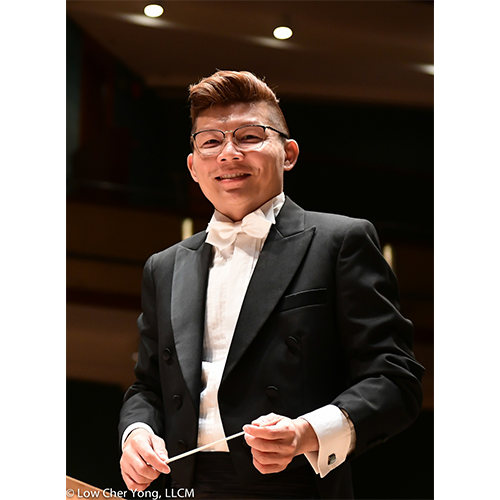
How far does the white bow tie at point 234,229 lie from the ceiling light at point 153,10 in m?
0.93

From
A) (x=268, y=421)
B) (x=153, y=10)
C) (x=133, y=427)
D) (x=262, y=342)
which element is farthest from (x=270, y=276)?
(x=153, y=10)

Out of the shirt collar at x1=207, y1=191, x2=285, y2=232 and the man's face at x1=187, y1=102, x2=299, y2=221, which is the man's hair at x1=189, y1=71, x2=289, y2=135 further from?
the shirt collar at x1=207, y1=191, x2=285, y2=232

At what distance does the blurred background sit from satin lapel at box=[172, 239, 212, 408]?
1.62 ft

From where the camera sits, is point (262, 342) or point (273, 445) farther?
point (262, 342)

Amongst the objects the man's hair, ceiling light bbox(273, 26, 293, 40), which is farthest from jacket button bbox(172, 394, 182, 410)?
ceiling light bbox(273, 26, 293, 40)

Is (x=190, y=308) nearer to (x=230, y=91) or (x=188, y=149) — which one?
(x=230, y=91)

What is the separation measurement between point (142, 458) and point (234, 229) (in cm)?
56

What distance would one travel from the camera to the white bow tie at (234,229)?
1576 mm

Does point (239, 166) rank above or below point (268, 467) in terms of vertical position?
above

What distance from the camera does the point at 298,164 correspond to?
6.69 ft

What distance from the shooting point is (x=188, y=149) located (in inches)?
86.2

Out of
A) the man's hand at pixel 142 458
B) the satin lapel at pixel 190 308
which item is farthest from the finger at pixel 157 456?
the satin lapel at pixel 190 308

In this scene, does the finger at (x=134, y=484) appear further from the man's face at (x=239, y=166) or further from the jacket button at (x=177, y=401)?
the man's face at (x=239, y=166)
